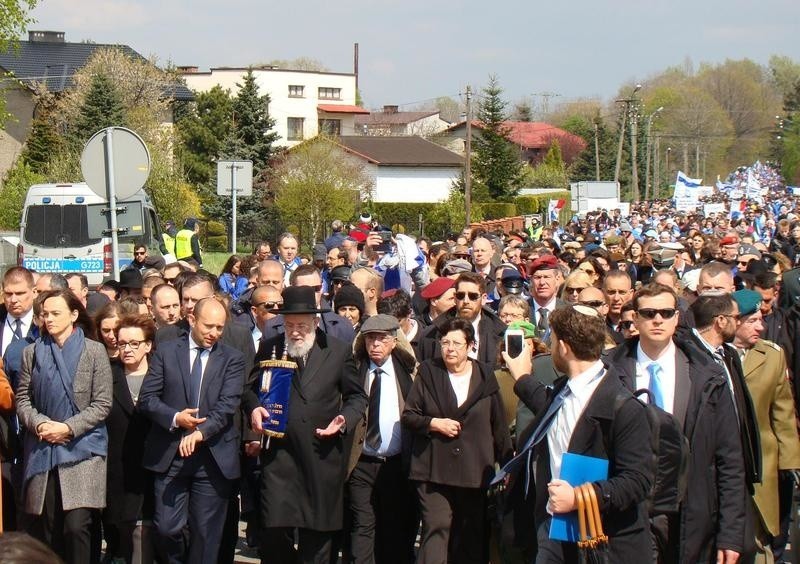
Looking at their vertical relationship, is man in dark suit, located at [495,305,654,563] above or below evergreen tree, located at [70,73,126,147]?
below

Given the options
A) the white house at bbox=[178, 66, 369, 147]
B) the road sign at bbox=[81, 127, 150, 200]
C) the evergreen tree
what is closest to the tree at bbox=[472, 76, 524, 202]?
the evergreen tree

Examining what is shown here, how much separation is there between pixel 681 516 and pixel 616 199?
5851 centimetres

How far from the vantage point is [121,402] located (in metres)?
7.39

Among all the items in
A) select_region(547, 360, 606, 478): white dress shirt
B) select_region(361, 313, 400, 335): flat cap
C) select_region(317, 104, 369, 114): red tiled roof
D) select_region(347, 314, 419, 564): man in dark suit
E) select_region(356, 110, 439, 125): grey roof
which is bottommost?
select_region(347, 314, 419, 564): man in dark suit

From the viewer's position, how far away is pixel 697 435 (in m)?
5.78

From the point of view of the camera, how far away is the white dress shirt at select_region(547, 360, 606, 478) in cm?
505

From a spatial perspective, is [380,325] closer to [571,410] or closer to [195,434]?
[195,434]

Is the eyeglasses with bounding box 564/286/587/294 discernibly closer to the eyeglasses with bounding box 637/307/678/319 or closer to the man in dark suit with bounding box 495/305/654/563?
the eyeglasses with bounding box 637/307/678/319

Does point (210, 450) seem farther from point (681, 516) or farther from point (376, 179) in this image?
point (376, 179)

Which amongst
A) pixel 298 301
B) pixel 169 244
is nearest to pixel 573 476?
pixel 298 301

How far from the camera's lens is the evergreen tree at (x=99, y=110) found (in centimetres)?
4806

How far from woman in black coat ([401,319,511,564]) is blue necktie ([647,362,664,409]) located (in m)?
1.37

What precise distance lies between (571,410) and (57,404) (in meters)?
3.56

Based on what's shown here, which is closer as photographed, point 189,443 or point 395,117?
point 189,443
